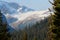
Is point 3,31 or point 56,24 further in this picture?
point 3,31

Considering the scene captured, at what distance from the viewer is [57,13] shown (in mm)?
17453

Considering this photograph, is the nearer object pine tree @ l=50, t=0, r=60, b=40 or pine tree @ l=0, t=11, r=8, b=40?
pine tree @ l=50, t=0, r=60, b=40

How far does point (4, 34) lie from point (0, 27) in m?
0.61

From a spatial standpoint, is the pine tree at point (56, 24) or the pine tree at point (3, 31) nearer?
the pine tree at point (56, 24)

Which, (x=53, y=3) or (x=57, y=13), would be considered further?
(x=53, y=3)

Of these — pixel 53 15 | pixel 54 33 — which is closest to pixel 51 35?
pixel 54 33

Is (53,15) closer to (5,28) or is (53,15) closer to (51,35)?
(51,35)

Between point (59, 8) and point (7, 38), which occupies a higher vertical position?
A: point (59, 8)

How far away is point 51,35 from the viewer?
17969 millimetres

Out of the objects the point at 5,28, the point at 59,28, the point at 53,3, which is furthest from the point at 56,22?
the point at 5,28

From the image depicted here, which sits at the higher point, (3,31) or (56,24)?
(56,24)

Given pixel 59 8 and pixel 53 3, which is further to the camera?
pixel 53 3

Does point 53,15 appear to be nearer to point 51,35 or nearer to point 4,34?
point 51,35

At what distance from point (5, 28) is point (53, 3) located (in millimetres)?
4209
